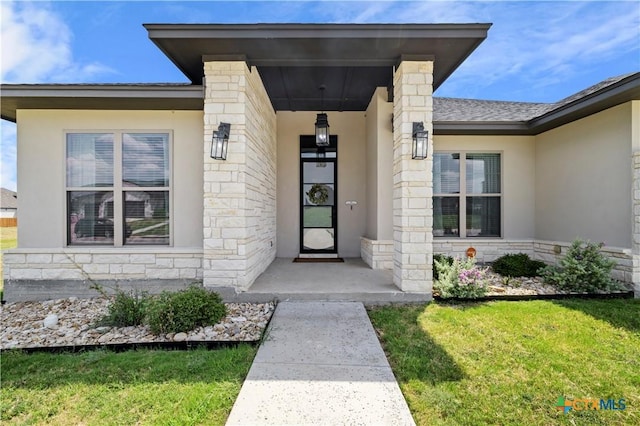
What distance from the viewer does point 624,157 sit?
485cm

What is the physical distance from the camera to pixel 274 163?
7.05 m

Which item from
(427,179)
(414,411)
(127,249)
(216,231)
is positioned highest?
(427,179)

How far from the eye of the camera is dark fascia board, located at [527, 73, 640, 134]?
14.3 ft

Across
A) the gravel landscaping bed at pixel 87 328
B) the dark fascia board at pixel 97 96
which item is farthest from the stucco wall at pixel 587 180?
the dark fascia board at pixel 97 96

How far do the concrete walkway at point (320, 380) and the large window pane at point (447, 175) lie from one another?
13.8 feet

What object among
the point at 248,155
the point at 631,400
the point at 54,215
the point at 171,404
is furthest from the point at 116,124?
the point at 631,400

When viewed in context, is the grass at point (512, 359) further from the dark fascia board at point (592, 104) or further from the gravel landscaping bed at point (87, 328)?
the dark fascia board at point (592, 104)

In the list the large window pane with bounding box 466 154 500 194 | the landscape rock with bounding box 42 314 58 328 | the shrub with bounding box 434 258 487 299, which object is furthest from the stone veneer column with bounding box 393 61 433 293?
the landscape rock with bounding box 42 314 58 328

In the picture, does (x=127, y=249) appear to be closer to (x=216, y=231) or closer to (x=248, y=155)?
(x=216, y=231)

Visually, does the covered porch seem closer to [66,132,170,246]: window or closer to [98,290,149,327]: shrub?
[98,290,149,327]: shrub

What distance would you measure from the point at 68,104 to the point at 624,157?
8833 millimetres

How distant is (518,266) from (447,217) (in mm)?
1644

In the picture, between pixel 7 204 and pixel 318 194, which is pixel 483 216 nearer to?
pixel 318 194

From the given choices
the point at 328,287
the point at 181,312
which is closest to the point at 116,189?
the point at 181,312
